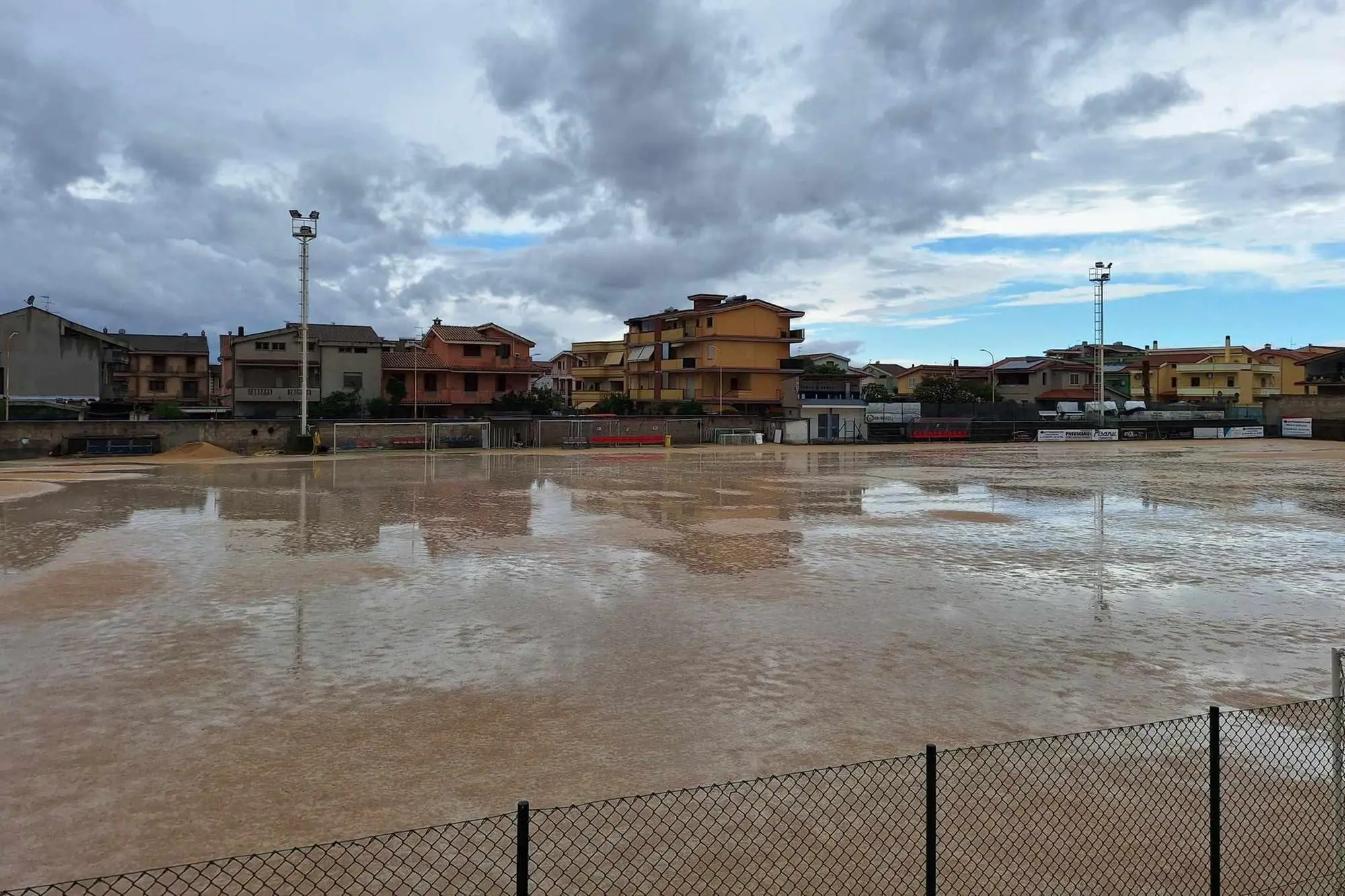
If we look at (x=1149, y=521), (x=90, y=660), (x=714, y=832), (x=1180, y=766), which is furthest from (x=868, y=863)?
(x=1149, y=521)

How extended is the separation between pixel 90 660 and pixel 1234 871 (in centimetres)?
1211

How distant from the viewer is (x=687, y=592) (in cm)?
1523

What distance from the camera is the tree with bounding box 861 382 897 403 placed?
93562 mm

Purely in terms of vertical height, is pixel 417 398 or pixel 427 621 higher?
pixel 417 398

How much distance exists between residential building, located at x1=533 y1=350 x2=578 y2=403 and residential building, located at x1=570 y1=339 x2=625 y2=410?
32.3 meters

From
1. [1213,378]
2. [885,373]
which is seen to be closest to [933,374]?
[885,373]

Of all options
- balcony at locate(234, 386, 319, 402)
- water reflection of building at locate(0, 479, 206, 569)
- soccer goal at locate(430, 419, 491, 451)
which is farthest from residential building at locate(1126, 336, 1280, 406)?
Answer: water reflection of building at locate(0, 479, 206, 569)

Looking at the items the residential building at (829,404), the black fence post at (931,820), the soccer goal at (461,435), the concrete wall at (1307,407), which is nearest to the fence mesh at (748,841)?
the black fence post at (931,820)

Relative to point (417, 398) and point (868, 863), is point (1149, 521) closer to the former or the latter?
point (868, 863)

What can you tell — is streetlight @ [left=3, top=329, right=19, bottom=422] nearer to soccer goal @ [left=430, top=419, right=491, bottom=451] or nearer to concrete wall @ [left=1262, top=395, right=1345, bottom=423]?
soccer goal @ [left=430, top=419, right=491, bottom=451]

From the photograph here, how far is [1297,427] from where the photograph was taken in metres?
76.4

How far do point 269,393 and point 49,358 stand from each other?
1698 cm

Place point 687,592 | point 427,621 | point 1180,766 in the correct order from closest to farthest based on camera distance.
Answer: point 1180,766, point 427,621, point 687,592

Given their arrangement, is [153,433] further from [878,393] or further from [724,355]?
[878,393]
